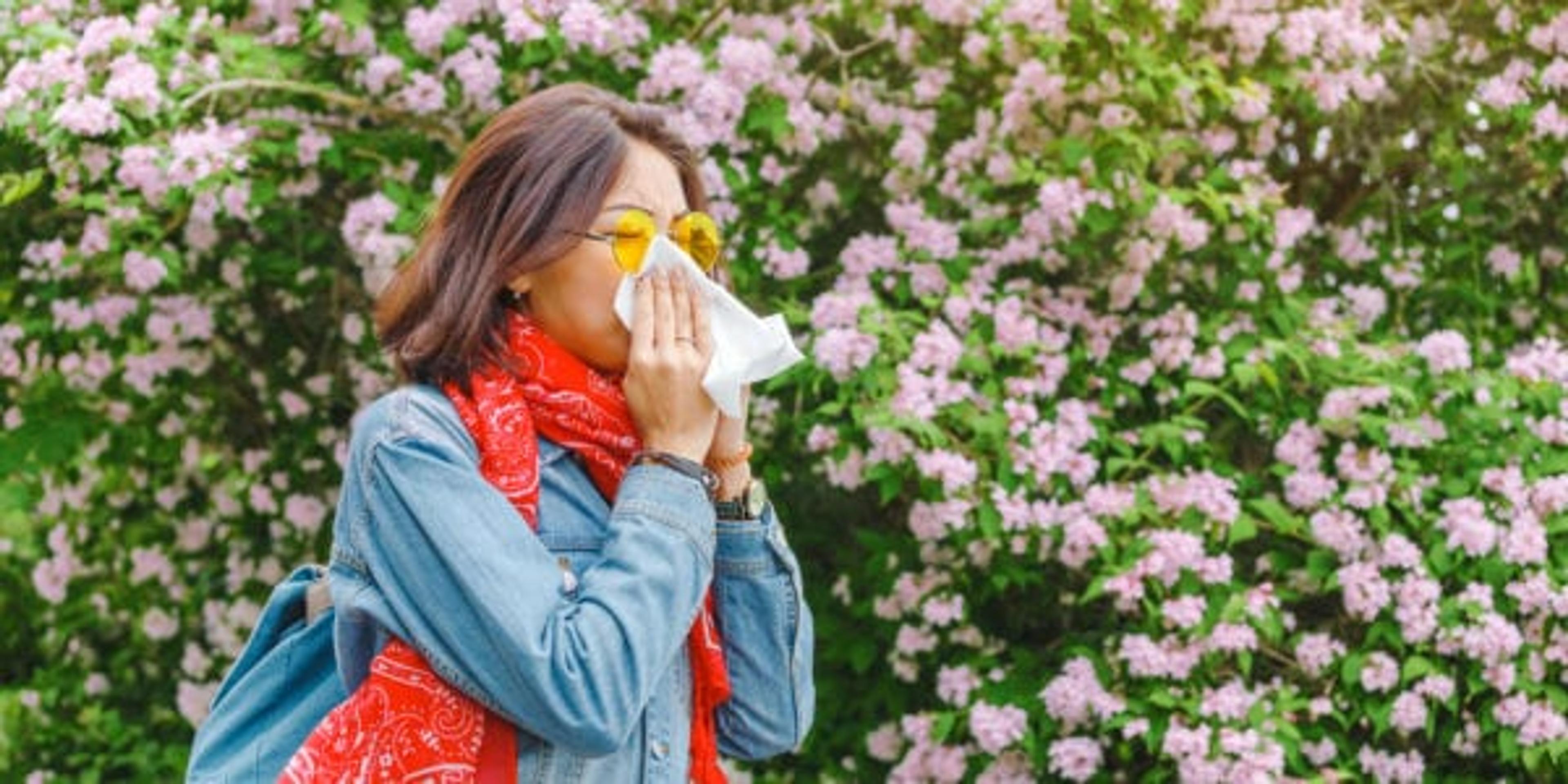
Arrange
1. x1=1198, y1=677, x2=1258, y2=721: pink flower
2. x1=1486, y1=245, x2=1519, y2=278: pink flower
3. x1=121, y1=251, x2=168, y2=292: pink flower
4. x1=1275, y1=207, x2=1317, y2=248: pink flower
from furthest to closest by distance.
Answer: x1=1486, y1=245, x2=1519, y2=278: pink flower < x1=1275, y1=207, x2=1317, y2=248: pink flower < x1=121, y1=251, x2=168, y2=292: pink flower < x1=1198, y1=677, x2=1258, y2=721: pink flower

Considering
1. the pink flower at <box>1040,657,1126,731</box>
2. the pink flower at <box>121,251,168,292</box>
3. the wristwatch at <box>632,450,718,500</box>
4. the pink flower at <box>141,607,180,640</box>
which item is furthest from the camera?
the pink flower at <box>141,607,180,640</box>

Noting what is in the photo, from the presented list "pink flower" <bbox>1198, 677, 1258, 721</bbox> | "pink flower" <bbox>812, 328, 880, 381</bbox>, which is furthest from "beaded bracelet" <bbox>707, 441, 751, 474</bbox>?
"pink flower" <bbox>1198, 677, 1258, 721</bbox>

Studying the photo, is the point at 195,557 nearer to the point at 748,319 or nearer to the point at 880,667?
the point at 880,667

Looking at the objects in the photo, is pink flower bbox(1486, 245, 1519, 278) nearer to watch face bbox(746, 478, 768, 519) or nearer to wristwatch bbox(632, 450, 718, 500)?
watch face bbox(746, 478, 768, 519)

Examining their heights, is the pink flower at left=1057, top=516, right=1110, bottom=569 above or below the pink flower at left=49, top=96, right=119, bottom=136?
below

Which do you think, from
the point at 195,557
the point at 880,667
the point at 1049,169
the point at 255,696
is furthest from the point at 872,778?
the point at 255,696

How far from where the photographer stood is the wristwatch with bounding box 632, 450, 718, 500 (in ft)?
5.44

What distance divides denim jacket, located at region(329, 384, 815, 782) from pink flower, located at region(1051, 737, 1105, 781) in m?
2.10

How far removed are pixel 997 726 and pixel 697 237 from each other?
2.21 meters

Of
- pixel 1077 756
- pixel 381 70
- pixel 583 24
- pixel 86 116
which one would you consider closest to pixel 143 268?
pixel 86 116

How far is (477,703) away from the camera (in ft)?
5.19

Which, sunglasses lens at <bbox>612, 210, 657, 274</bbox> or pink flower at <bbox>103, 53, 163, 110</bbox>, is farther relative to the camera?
pink flower at <bbox>103, 53, 163, 110</bbox>

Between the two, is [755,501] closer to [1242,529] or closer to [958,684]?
[1242,529]

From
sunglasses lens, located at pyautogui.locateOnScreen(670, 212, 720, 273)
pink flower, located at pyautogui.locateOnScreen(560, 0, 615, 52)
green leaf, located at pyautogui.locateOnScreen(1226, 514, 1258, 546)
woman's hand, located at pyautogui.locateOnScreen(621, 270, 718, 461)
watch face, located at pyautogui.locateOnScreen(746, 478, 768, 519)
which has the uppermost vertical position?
sunglasses lens, located at pyautogui.locateOnScreen(670, 212, 720, 273)
